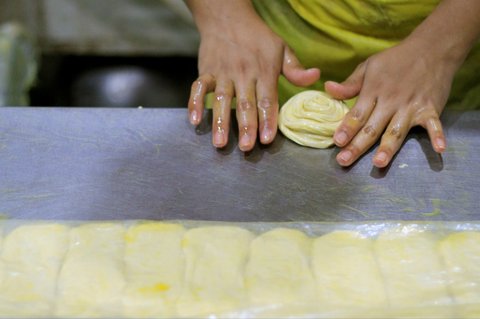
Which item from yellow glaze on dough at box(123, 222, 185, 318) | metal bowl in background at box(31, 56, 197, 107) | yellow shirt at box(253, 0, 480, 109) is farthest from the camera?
metal bowl in background at box(31, 56, 197, 107)

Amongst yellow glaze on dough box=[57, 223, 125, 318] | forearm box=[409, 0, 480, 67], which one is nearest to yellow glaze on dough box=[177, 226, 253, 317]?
yellow glaze on dough box=[57, 223, 125, 318]

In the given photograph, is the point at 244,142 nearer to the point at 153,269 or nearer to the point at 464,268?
the point at 153,269

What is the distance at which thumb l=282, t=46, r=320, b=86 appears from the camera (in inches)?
89.7

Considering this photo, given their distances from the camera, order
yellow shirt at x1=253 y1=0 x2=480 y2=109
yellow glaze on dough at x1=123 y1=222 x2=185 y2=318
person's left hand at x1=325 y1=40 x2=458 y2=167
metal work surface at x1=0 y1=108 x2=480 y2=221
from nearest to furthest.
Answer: yellow glaze on dough at x1=123 y1=222 x2=185 y2=318
metal work surface at x1=0 y1=108 x2=480 y2=221
person's left hand at x1=325 y1=40 x2=458 y2=167
yellow shirt at x1=253 y1=0 x2=480 y2=109

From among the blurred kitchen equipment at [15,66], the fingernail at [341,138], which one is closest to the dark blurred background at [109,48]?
the blurred kitchen equipment at [15,66]

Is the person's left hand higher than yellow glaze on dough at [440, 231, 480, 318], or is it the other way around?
the person's left hand

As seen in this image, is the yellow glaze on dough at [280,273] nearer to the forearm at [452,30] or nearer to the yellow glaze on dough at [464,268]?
the yellow glaze on dough at [464,268]

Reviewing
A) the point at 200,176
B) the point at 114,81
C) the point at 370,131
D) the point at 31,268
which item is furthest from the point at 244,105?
the point at 114,81

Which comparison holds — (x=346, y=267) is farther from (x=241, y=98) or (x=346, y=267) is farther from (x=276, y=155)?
(x=241, y=98)

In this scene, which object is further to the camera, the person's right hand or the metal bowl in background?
the metal bowl in background

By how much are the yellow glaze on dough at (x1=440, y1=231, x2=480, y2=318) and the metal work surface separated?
0.10 meters

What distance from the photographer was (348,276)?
71.4 inches

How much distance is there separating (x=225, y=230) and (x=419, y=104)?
0.82 metres

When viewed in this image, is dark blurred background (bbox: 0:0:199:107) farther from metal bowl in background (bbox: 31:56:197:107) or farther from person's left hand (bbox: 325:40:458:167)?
person's left hand (bbox: 325:40:458:167)
